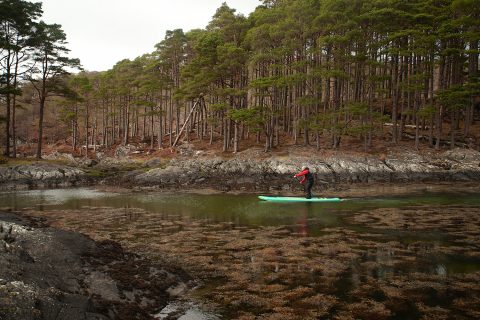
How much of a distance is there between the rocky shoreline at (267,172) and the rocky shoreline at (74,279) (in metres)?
19.1

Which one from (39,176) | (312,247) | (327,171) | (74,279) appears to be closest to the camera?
(74,279)

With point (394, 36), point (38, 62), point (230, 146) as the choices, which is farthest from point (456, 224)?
point (38, 62)

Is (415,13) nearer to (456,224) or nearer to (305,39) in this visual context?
(305,39)

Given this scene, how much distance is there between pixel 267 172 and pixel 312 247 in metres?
20.9

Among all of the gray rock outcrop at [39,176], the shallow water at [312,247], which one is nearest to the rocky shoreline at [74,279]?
the shallow water at [312,247]

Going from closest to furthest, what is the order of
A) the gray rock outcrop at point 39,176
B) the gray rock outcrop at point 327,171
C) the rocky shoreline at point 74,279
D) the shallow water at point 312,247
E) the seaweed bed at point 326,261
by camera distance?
the rocky shoreline at point 74,279 → the seaweed bed at point 326,261 → the shallow water at point 312,247 → the gray rock outcrop at point 327,171 → the gray rock outcrop at point 39,176

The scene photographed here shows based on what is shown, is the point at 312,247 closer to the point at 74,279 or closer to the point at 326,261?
the point at 326,261

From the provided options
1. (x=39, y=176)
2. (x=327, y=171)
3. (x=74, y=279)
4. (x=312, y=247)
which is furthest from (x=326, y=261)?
(x=39, y=176)

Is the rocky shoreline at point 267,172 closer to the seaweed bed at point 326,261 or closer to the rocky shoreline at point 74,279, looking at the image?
the seaweed bed at point 326,261

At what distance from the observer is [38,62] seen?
37250mm

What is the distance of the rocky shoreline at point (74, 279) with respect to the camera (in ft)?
16.5

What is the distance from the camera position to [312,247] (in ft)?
37.2

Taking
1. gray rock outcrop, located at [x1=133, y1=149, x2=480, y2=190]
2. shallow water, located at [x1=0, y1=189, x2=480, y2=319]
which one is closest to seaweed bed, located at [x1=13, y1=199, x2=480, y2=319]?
shallow water, located at [x1=0, y1=189, x2=480, y2=319]

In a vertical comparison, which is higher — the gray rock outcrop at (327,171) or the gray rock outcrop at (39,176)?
the gray rock outcrop at (327,171)
